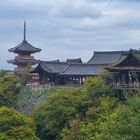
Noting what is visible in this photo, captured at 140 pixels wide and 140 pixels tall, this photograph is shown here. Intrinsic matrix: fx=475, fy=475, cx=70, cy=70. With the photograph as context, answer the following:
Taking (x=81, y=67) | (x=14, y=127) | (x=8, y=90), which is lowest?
(x=14, y=127)

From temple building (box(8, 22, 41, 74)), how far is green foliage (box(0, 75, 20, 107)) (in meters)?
16.1

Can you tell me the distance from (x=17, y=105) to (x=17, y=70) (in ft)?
56.2

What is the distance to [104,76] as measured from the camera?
132 ft

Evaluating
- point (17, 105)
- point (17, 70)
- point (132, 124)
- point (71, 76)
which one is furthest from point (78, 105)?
point (17, 70)

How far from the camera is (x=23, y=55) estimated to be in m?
65.7

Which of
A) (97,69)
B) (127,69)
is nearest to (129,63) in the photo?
(127,69)

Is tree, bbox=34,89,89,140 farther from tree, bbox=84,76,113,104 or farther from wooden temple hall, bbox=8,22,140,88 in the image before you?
wooden temple hall, bbox=8,22,140,88

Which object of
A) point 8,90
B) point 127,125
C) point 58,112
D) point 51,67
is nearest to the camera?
point 127,125

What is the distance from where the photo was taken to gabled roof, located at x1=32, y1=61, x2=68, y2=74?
5389 cm

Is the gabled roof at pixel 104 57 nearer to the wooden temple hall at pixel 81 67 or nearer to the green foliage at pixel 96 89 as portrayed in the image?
the wooden temple hall at pixel 81 67

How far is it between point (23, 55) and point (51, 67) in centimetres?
1124

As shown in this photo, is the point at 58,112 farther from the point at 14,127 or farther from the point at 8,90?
the point at 8,90

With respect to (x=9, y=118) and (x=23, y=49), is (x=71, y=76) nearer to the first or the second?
(x=23, y=49)

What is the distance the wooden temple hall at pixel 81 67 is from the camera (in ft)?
130
